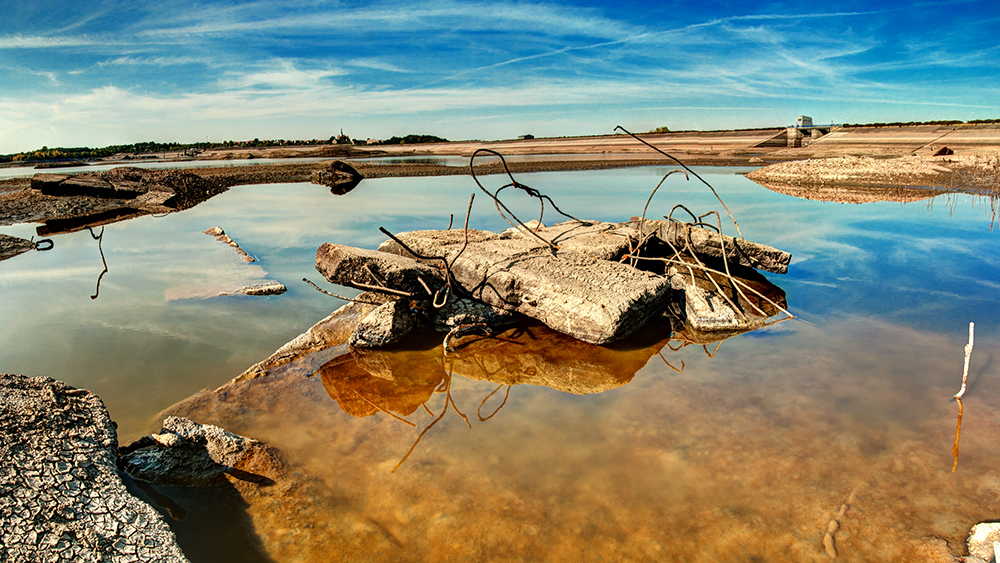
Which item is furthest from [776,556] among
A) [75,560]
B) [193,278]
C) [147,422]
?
[193,278]

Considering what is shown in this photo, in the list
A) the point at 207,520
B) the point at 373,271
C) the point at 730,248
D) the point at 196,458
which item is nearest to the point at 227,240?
the point at 373,271

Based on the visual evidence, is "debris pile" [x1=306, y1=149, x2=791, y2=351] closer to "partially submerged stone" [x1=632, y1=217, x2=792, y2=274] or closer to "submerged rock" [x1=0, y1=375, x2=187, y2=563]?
"partially submerged stone" [x1=632, y1=217, x2=792, y2=274]

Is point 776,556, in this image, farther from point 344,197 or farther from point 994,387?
point 344,197

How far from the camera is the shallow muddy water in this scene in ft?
7.22

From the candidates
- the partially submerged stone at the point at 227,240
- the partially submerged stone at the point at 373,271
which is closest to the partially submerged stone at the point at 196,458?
the partially submerged stone at the point at 373,271

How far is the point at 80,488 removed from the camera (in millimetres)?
1983

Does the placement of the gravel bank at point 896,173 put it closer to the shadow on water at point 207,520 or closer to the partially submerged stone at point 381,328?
the partially submerged stone at point 381,328

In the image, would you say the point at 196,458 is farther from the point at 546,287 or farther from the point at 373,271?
the point at 546,287

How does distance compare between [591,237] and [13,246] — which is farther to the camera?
[13,246]

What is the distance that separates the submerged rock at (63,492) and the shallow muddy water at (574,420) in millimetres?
341

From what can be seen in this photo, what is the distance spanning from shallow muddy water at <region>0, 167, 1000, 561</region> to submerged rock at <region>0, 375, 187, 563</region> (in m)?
0.34

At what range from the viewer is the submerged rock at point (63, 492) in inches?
68.1

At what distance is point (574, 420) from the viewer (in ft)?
10.2

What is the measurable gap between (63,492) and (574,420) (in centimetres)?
252
